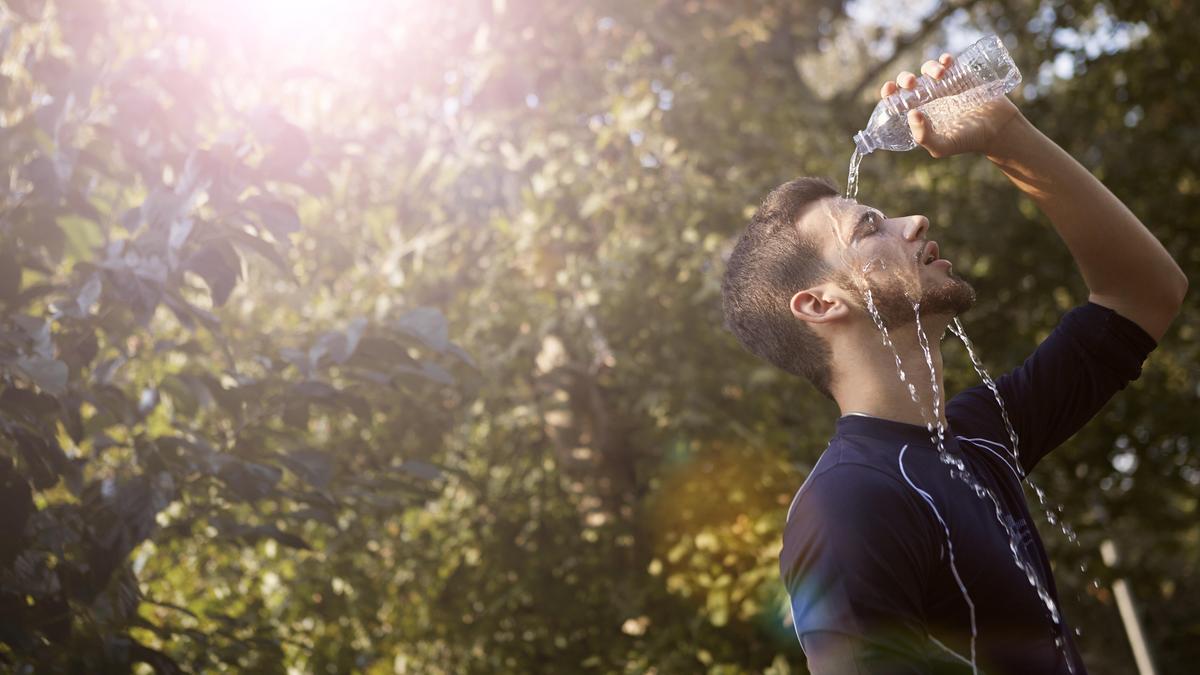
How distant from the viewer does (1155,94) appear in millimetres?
7914

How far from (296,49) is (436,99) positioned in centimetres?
75

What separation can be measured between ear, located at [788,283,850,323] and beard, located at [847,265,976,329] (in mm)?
62

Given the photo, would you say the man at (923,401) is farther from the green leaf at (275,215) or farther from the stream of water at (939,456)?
the green leaf at (275,215)

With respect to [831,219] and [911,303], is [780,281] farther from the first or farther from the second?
[911,303]

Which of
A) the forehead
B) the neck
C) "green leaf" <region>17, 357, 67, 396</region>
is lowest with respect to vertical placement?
the neck

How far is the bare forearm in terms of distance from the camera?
2299 millimetres

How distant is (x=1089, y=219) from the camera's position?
7.66 feet

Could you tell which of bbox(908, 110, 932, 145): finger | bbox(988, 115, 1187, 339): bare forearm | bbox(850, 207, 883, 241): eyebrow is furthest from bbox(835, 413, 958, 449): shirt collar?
bbox(988, 115, 1187, 339): bare forearm

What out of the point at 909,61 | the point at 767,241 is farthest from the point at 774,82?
the point at 909,61

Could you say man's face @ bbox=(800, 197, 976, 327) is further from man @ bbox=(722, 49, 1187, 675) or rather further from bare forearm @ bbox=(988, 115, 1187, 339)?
bare forearm @ bbox=(988, 115, 1187, 339)

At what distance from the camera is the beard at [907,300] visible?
2047 mm

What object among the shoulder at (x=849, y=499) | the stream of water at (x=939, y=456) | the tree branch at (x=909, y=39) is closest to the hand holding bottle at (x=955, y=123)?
the stream of water at (x=939, y=456)

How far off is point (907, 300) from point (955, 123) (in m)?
0.43

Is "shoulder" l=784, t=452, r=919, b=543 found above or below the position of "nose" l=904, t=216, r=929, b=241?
below
